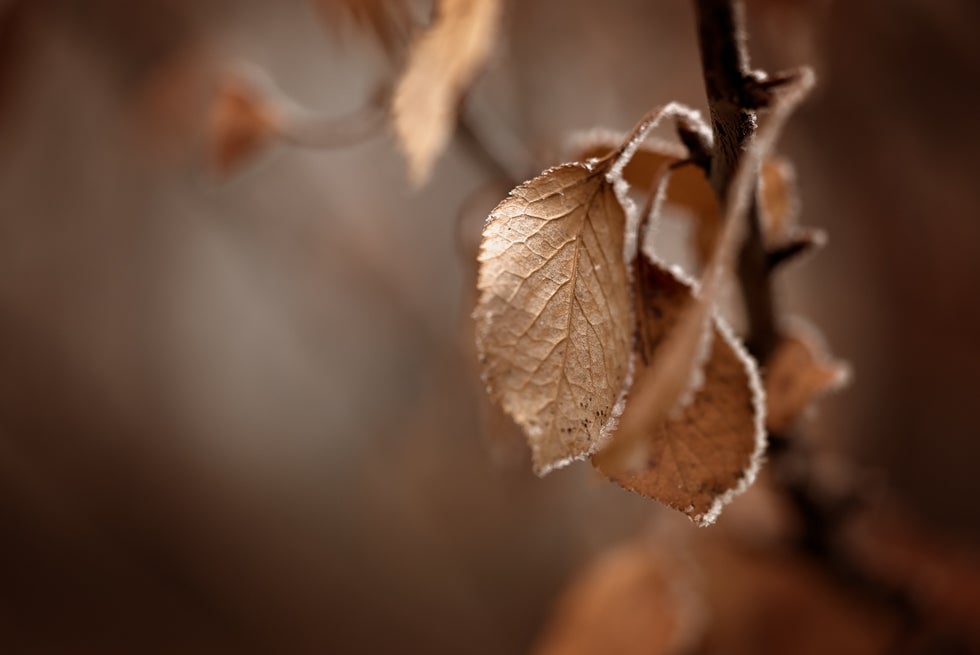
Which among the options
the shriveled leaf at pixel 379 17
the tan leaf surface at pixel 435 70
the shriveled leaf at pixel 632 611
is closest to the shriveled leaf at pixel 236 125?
the shriveled leaf at pixel 379 17

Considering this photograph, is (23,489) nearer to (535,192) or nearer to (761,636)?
(761,636)

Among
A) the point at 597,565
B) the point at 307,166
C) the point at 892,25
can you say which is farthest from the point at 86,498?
the point at 892,25

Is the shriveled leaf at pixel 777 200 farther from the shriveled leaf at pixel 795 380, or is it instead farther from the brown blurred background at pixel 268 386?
the brown blurred background at pixel 268 386

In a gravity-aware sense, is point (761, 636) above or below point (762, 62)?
below

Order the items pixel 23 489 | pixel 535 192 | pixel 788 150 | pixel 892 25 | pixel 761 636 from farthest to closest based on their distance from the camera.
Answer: pixel 23 489, pixel 788 150, pixel 892 25, pixel 761 636, pixel 535 192

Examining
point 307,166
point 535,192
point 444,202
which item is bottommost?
point 444,202
